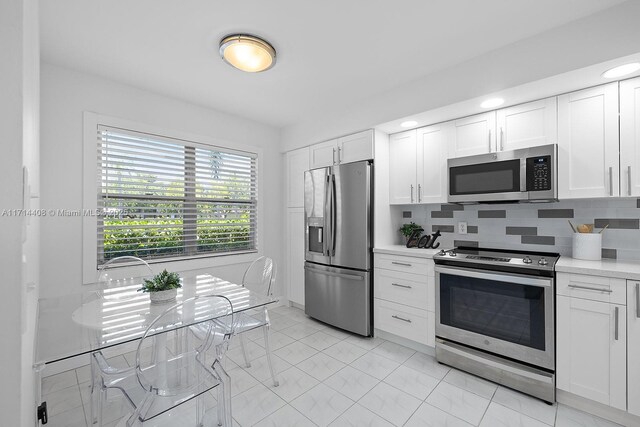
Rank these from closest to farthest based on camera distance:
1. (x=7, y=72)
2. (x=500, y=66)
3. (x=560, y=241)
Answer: (x=7, y=72), (x=500, y=66), (x=560, y=241)

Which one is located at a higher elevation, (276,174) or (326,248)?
(276,174)

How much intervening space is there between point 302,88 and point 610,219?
2.81m

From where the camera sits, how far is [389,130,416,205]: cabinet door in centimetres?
289

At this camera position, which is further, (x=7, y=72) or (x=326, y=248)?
(x=326, y=248)

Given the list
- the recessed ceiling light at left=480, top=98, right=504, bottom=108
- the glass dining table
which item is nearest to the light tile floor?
the glass dining table

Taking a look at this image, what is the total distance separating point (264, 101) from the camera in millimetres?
3076

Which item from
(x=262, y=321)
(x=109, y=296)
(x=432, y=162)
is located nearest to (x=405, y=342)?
(x=262, y=321)

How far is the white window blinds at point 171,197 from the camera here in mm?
2625

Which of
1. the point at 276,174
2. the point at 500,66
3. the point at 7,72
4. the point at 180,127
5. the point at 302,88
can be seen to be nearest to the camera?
the point at 7,72

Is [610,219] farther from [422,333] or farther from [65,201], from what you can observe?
[65,201]

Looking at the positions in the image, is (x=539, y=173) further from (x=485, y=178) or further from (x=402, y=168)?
(x=402, y=168)

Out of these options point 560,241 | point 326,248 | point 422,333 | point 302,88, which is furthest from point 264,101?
point 560,241

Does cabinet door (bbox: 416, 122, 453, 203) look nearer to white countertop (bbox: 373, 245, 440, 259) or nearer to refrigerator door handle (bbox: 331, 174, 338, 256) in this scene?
white countertop (bbox: 373, 245, 440, 259)

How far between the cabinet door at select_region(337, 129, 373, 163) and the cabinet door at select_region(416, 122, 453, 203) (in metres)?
0.50
